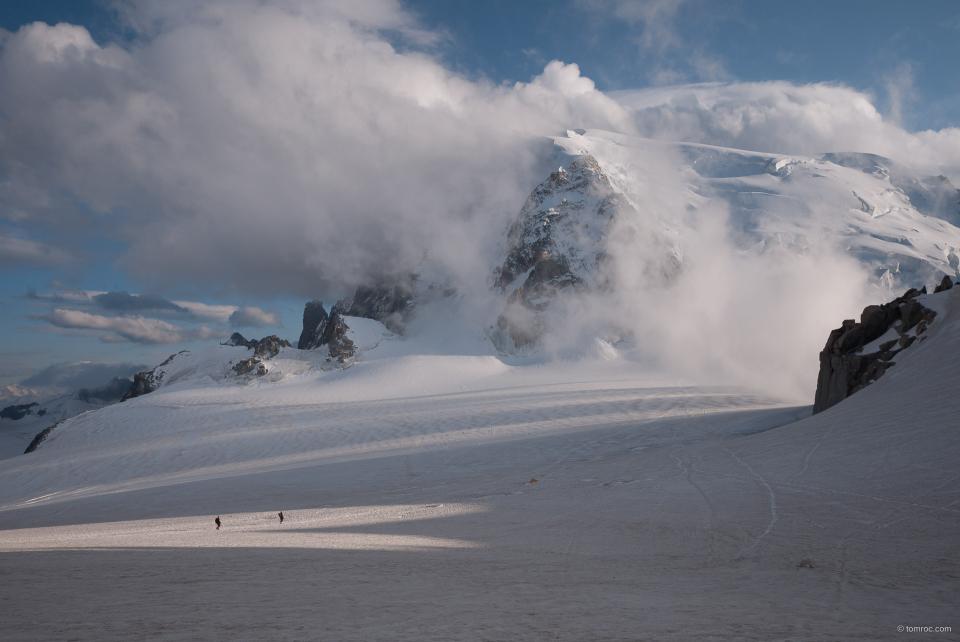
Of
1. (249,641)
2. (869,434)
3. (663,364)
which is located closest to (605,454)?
(869,434)

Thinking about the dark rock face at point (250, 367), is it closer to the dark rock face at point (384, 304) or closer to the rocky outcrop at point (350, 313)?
the rocky outcrop at point (350, 313)

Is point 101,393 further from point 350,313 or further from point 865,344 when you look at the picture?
point 865,344

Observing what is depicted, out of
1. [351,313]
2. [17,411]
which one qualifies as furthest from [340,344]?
[17,411]

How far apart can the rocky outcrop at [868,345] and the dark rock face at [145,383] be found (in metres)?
66.3

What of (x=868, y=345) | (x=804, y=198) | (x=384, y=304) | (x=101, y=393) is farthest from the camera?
(x=101, y=393)

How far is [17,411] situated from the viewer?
463 ft

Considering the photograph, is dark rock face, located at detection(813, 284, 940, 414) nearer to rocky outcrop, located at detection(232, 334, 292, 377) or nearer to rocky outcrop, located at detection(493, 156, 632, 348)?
rocky outcrop, located at detection(493, 156, 632, 348)

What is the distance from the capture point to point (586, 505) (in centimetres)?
1098

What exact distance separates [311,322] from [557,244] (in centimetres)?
4508

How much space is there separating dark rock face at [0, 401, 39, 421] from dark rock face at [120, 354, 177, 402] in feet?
363

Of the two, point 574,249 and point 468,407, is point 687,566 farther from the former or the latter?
point 574,249

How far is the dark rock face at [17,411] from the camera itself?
137m

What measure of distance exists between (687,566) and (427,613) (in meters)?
3.90

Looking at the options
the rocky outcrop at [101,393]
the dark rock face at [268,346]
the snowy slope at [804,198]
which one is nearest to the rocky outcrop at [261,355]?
the dark rock face at [268,346]
